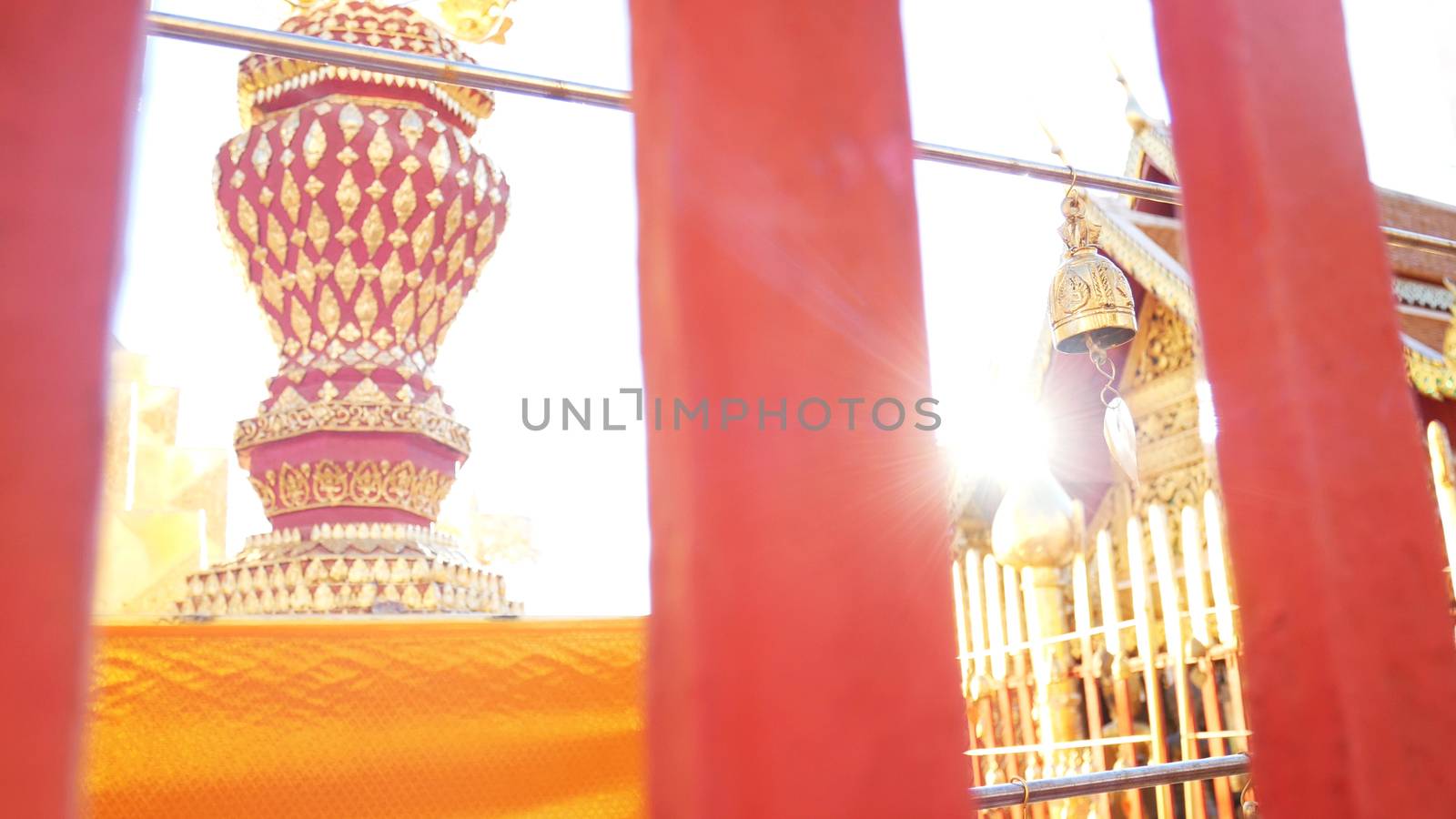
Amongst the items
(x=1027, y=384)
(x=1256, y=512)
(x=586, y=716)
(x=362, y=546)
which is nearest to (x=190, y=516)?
(x=1027, y=384)

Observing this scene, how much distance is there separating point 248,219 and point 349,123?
24 cm

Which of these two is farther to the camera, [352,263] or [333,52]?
[352,263]

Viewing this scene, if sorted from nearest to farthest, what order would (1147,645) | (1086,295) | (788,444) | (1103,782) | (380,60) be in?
1. (788,444)
2. (1103,782)
3. (380,60)
4. (1086,295)
5. (1147,645)

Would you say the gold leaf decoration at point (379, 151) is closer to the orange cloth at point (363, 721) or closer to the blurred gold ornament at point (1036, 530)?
the orange cloth at point (363, 721)

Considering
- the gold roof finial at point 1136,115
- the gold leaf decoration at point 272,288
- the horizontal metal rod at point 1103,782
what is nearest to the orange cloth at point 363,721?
the horizontal metal rod at point 1103,782

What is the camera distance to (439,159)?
2074 millimetres

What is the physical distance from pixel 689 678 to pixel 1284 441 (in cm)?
53

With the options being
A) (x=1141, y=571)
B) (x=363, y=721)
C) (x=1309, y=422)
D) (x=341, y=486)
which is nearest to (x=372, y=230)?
(x=341, y=486)

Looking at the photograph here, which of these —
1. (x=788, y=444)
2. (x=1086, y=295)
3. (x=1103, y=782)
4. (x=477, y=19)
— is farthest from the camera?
(x=1086, y=295)

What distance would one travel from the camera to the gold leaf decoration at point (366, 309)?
2025 mm

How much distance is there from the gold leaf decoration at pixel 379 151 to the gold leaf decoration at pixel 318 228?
11cm

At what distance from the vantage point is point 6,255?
1.43 ft

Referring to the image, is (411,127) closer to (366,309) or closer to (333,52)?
(366,309)

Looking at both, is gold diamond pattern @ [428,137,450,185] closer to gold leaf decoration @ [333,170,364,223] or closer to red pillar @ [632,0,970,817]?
gold leaf decoration @ [333,170,364,223]
